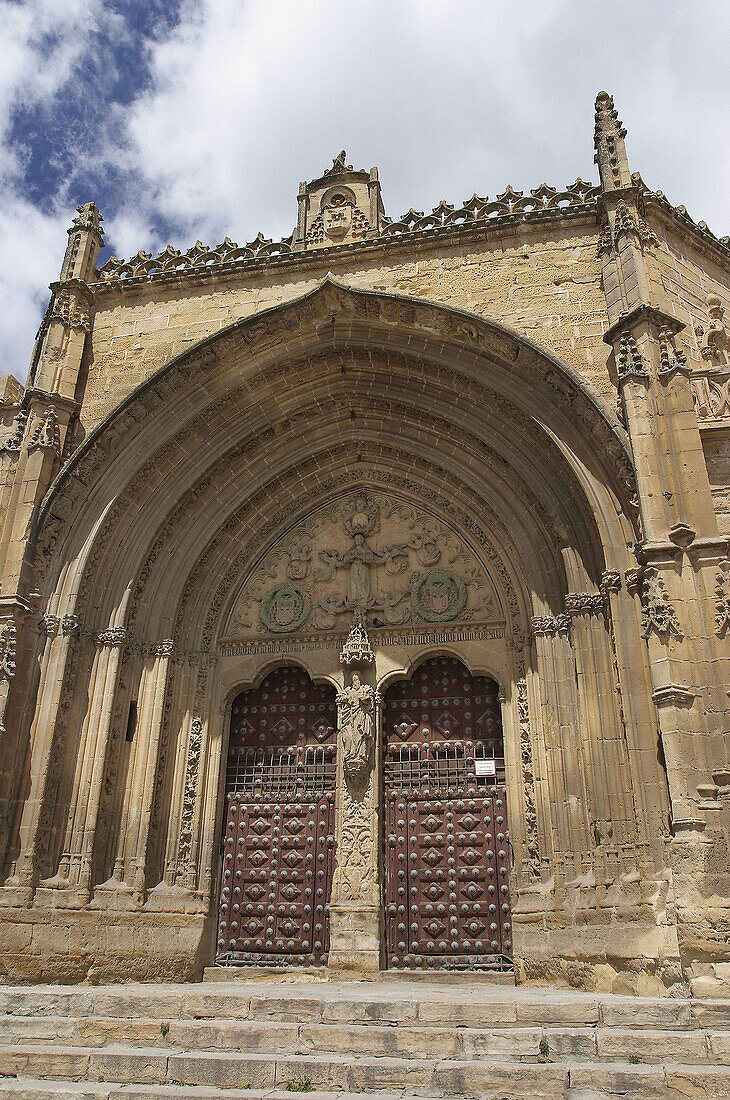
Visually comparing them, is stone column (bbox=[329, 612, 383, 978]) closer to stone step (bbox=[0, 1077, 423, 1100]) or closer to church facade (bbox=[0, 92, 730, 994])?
church facade (bbox=[0, 92, 730, 994])

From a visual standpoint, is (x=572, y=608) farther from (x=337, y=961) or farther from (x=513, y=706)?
(x=337, y=961)

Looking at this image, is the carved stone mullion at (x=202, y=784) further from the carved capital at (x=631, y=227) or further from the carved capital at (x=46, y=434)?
the carved capital at (x=631, y=227)

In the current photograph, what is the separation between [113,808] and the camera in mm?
9875

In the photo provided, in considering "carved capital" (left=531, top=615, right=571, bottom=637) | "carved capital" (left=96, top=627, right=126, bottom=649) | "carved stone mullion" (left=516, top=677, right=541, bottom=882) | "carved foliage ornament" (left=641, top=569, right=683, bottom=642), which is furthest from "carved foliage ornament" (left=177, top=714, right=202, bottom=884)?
"carved foliage ornament" (left=641, top=569, right=683, bottom=642)

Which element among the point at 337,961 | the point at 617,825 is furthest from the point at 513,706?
the point at 337,961

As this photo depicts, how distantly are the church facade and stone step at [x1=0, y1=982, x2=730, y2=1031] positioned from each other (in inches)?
67.0

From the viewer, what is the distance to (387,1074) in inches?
197

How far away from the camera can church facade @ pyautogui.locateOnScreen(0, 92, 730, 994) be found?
8.45 meters

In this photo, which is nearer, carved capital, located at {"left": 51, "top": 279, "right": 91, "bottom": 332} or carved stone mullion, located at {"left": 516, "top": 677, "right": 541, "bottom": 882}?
carved stone mullion, located at {"left": 516, "top": 677, "right": 541, "bottom": 882}

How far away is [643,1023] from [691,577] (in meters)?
3.76

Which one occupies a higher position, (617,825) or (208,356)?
(208,356)

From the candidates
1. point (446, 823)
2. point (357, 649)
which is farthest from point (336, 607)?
point (446, 823)

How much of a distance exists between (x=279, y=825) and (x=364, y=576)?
320cm

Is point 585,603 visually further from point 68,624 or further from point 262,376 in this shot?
point 68,624
